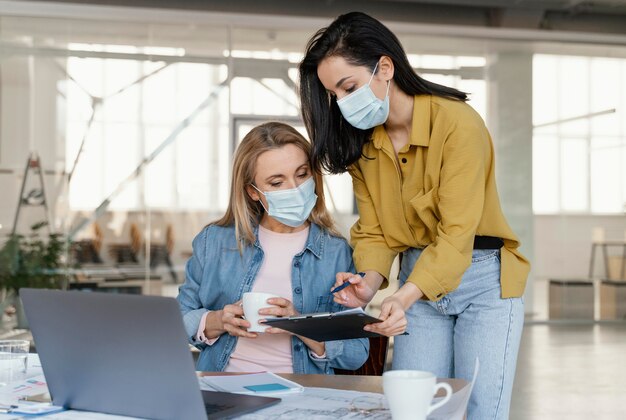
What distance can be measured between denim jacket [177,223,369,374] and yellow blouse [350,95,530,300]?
3.8 inches

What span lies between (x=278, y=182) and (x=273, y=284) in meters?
0.26

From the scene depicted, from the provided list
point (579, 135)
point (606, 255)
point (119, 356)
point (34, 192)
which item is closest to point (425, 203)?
point (119, 356)

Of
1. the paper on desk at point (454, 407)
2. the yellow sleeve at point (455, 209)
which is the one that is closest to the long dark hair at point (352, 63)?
the yellow sleeve at point (455, 209)

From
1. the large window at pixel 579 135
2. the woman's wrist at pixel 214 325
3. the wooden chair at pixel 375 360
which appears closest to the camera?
the woman's wrist at pixel 214 325

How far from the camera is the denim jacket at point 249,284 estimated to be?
1924mm

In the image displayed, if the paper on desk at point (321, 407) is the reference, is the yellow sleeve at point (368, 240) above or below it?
above

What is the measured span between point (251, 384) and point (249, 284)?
0.54 m

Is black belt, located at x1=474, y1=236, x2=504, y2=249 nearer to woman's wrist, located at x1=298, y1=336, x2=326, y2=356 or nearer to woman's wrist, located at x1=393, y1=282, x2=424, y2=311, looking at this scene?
woman's wrist, located at x1=393, y1=282, x2=424, y2=311

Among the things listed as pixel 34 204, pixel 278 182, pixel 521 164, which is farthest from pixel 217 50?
pixel 278 182

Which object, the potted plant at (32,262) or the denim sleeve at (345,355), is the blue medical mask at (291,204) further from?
the potted plant at (32,262)

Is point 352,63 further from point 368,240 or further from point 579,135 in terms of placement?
point 579,135

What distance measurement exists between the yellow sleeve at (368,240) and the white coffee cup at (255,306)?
1.24 ft

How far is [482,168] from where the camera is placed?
1819 millimetres

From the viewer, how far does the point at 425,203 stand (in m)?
1.87
